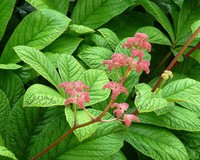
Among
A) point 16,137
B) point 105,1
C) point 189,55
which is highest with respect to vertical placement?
point 105,1

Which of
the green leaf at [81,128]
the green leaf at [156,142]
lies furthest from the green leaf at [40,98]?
the green leaf at [156,142]

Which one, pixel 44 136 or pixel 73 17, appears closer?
pixel 44 136

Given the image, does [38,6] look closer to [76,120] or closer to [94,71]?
[94,71]

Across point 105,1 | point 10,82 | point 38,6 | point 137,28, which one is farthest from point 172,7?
point 10,82

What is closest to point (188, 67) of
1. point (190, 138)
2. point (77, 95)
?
point (190, 138)

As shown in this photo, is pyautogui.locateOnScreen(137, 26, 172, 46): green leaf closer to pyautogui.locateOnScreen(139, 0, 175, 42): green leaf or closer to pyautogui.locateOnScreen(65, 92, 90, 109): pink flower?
pyautogui.locateOnScreen(139, 0, 175, 42): green leaf

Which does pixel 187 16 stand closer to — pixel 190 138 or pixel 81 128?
pixel 190 138
